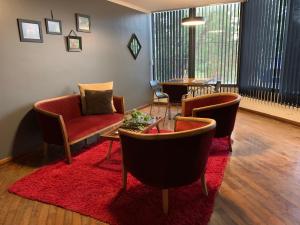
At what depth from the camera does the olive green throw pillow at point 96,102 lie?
383 cm

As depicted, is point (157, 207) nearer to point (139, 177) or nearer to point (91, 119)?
point (139, 177)

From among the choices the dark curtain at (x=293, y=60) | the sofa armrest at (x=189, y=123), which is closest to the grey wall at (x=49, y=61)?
the sofa armrest at (x=189, y=123)

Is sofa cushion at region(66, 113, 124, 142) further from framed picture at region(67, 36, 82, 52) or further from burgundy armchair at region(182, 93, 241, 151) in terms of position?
burgundy armchair at region(182, 93, 241, 151)

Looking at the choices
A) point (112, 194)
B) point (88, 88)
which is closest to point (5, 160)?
point (88, 88)

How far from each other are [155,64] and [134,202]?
4.89 metres

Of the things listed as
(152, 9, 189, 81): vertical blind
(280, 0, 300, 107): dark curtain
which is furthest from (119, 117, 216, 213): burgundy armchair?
(152, 9, 189, 81): vertical blind

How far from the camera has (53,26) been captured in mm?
3602

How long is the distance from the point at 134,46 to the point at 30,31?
8.91 ft

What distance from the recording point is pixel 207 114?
3.03m

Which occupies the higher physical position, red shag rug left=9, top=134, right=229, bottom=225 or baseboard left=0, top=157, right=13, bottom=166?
baseboard left=0, top=157, right=13, bottom=166

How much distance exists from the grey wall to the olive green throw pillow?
44 cm

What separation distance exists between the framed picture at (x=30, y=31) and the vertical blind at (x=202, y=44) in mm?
3455

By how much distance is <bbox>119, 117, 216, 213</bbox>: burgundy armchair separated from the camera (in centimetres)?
178

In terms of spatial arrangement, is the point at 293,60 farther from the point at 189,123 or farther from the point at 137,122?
the point at 137,122
